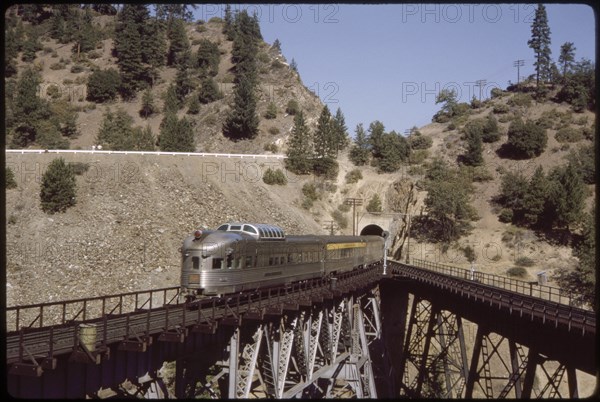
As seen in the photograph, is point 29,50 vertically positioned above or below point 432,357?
above

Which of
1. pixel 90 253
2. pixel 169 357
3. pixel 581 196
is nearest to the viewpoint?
pixel 169 357

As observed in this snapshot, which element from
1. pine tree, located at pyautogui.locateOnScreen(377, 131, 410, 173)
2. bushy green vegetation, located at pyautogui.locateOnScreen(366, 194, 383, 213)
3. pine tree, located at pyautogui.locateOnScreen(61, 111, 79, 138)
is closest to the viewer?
bushy green vegetation, located at pyautogui.locateOnScreen(366, 194, 383, 213)

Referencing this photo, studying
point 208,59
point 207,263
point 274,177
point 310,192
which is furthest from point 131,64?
point 207,263

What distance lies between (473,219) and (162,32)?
8395cm

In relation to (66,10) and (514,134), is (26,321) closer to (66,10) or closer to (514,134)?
(514,134)

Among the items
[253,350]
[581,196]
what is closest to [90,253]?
[253,350]

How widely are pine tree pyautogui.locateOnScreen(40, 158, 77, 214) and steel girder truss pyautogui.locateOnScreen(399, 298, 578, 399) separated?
108ft

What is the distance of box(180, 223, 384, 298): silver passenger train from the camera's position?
23.3m

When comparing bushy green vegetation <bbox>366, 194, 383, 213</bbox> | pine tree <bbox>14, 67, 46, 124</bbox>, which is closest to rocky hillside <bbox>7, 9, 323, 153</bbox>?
pine tree <bbox>14, 67, 46, 124</bbox>

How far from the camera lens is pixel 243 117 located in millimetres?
87000

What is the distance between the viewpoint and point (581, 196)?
201 ft

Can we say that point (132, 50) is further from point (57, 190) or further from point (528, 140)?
point (528, 140)

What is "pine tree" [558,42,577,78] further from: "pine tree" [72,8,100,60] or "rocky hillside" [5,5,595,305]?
"pine tree" [72,8,100,60]

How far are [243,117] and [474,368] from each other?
68112mm
